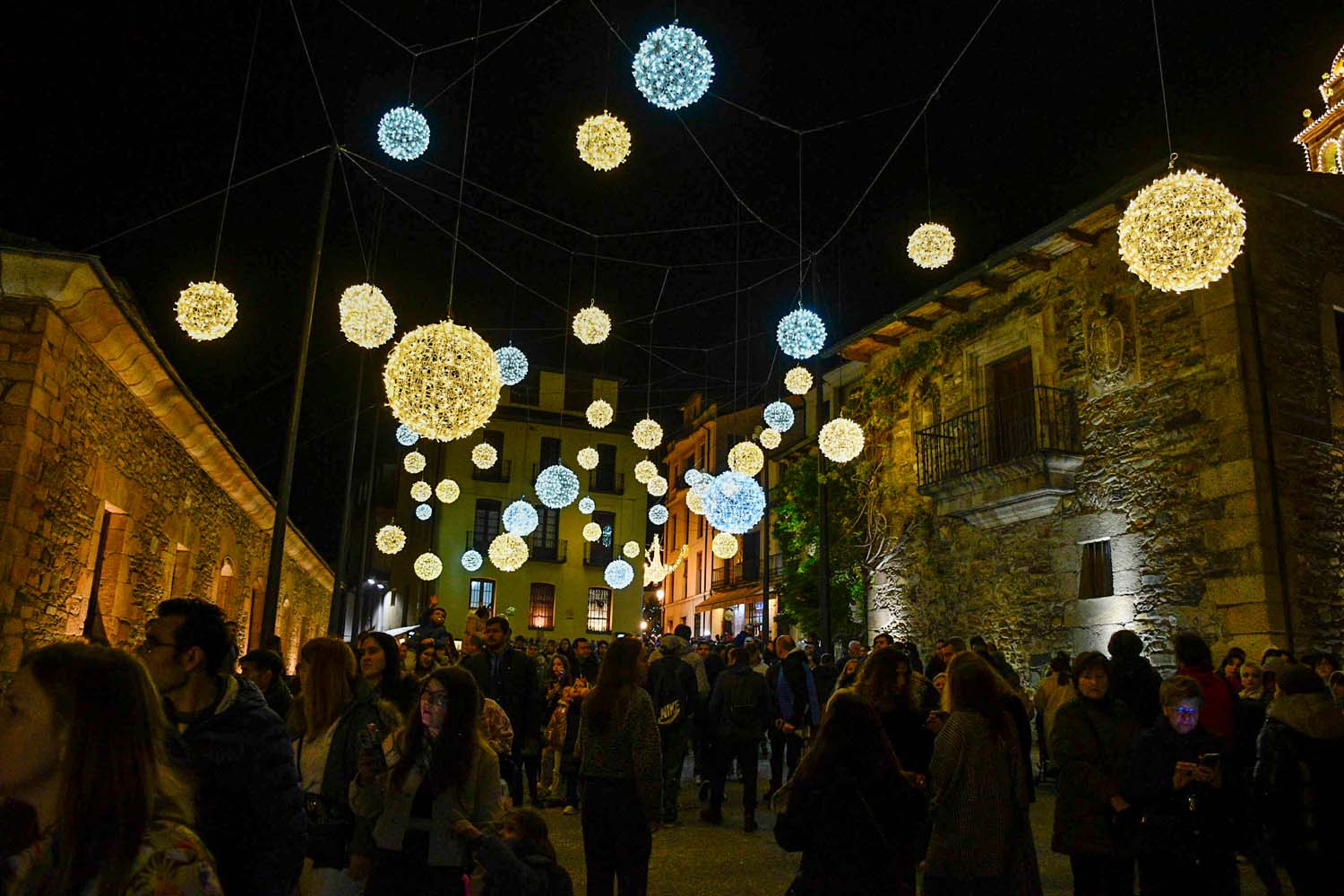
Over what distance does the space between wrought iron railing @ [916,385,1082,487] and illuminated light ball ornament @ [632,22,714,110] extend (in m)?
7.61

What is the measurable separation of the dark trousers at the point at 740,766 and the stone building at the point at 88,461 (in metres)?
5.85

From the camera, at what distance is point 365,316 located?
9766 millimetres

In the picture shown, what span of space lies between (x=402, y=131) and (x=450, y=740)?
21.5ft

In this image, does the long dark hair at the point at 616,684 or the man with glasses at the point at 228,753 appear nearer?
the man with glasses at the point at 228,753

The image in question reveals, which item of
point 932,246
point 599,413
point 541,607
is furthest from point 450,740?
point 541,607

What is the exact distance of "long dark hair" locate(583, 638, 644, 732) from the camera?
494 centimetres

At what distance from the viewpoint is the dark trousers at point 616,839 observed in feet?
15.1

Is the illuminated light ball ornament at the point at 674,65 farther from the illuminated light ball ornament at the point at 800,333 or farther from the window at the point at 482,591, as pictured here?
the window at the point at 482,591

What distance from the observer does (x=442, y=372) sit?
7.44m

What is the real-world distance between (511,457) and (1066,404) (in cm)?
2600

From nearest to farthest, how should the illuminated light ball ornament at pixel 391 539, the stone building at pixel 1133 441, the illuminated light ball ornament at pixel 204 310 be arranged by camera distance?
the illuminated light ball ornament at pixel 204 310, the stone building at pixel 1133 441, the illuminated light ball ornament at pixel 391 539

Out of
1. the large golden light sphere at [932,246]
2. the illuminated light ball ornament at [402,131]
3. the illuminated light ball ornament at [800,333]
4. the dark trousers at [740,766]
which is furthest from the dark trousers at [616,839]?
the large golden light sphere at [932,246]

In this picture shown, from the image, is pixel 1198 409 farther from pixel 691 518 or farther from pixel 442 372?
pixel 691 518

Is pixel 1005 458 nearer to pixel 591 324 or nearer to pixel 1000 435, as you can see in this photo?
pixel 1000 435
